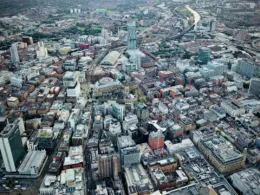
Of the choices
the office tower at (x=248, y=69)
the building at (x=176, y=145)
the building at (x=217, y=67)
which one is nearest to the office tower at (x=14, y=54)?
the building at (x=217, y=67)

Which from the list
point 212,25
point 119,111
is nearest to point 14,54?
point 119,111

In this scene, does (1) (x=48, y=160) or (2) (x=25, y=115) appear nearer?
(1) (x=48, y=160)

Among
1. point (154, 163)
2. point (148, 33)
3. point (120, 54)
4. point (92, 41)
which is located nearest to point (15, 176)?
point (154, 163)

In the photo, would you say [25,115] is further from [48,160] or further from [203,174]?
[203,174]

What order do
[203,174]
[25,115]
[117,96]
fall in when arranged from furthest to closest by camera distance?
[117,96] < [25,115] < [203,174]

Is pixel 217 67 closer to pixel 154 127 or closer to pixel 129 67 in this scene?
pixel 129 67

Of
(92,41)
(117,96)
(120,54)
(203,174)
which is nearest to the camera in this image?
(203,174)

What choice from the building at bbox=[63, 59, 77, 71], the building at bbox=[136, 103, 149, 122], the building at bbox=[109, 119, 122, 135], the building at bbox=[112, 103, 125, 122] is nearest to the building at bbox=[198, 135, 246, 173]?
the building at bbox=[136, 103, 149, 122]

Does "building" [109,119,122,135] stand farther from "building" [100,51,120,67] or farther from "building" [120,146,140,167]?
"building" [100,51,120,67]
